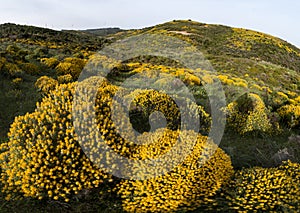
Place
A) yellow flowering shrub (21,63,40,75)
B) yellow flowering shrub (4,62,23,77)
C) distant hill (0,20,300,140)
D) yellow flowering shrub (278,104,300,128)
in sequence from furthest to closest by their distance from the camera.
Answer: yellow flowering shrub (21,63,40,75) → yellow flowering shrub (4,62,23,77) → distant hill (0,20,300,140) → yellow flowering shrub (278,104,300,128)

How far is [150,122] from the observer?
7.72 meters

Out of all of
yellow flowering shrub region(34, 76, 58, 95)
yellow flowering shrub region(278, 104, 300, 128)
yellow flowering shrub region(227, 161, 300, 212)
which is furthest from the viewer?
yellow flowering shrub region(278, 104, 300, 128)

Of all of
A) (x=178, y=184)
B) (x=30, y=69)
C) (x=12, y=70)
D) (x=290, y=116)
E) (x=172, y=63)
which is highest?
(x=172, y=63)

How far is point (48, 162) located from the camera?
193 inches

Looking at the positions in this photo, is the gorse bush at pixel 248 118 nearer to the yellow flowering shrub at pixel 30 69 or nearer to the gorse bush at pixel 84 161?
the gorse bush at pixel 84 161

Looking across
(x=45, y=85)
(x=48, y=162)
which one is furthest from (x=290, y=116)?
(x=48, y=162)

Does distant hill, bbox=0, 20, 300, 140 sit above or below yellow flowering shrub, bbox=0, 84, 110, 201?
above

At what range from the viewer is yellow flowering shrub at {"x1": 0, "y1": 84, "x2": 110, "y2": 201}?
4863 millimetres

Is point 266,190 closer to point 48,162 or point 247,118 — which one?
point 48,162

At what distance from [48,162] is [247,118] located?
22.0ft

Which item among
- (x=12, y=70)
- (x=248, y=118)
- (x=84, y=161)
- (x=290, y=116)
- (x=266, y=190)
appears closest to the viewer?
(x=84, y=161)

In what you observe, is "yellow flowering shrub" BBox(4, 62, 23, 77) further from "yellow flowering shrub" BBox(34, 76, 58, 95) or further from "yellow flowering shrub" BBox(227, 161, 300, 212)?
"yellow flowering shrub" BBox(227, 161, 300, 212)

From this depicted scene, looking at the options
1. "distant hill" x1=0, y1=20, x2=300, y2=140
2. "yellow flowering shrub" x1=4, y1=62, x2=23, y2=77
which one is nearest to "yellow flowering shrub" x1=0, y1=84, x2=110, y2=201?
A: "distant hill" x1=0, y1=20, x2=300, y2=140

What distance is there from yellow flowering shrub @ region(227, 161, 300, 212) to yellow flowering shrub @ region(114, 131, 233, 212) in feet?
0.98
